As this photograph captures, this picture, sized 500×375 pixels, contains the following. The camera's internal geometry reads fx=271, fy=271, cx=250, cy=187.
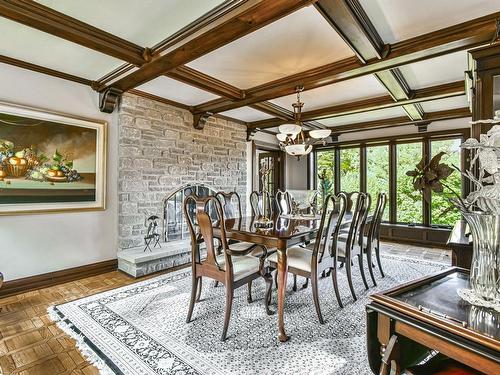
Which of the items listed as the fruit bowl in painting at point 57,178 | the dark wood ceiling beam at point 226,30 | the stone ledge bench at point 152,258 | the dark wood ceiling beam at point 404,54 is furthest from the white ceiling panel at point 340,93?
the fruit bowl in painting at point 57,178

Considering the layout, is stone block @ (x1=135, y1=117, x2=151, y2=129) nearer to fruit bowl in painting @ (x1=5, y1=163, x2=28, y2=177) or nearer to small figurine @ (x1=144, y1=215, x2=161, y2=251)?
small figurine @ (x1=144, y1=215, x2=161, y2=251)

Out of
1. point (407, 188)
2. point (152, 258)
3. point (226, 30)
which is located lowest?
point (152, 258)

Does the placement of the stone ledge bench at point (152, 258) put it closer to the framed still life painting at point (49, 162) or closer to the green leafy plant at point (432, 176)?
the framed still life painting at point (49, 162)

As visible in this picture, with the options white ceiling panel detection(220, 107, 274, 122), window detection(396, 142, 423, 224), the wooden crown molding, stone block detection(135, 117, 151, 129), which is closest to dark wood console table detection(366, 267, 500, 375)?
stone block detection(135, 117, 151, 129)

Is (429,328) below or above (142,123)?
below

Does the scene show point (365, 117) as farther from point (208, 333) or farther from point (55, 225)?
point (55, 225)

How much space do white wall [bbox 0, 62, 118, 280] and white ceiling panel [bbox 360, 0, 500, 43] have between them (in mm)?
3334

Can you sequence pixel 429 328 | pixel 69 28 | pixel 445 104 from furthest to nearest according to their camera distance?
pixel 445 104 < pixel 69 28 < pixel 429 328

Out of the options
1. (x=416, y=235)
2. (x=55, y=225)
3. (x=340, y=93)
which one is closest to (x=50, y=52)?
(x=55, y=225)

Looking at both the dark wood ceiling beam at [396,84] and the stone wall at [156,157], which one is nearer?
the dark wood ceiling beam at [396,84]

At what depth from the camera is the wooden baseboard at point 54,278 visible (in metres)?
2.91

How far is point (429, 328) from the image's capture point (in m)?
0.89

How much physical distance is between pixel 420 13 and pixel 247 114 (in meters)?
3.38

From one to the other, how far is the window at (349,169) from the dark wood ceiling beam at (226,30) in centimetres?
503
